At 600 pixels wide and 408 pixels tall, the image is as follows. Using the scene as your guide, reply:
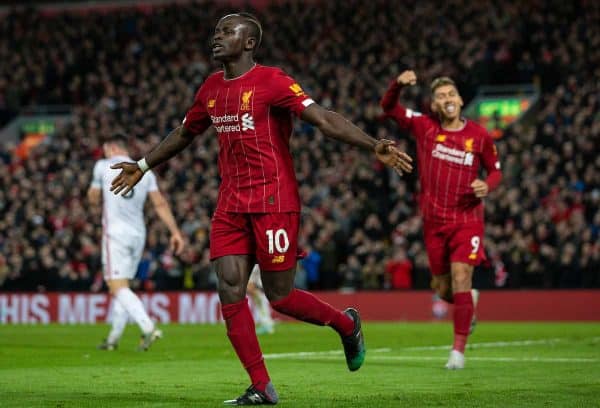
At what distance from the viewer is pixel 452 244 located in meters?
11.8

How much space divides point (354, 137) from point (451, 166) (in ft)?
14.2

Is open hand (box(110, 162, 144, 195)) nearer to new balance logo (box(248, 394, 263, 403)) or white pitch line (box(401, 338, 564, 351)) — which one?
new balance logo (box(248, 394, 263, 403))

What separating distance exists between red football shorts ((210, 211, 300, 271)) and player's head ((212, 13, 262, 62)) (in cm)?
106

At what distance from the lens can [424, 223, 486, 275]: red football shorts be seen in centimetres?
1169

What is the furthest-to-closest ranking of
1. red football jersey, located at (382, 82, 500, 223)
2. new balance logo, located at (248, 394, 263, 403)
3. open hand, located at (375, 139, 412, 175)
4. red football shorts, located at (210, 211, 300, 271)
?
red football jersey, located at (382, 82, 500, 223), red football shorts, located at (210, 211, 300, 271), new balance logo, located at (248, 394, 263, 403), open hand, located at (375, 139, 412, 175)

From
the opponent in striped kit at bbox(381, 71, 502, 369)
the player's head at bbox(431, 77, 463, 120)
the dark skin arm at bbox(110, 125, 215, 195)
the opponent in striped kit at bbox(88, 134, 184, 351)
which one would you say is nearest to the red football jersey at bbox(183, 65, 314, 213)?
the dark skin arm at bbox(110, 125, 215, 195)

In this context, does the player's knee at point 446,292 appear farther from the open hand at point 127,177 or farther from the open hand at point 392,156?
the open hand at point 392,156

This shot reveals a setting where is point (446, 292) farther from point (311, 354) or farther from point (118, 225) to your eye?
point (118, 225)

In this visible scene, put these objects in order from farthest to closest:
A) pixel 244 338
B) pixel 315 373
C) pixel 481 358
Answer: pixel 481 358, pixel 315 373, pixel 244 338

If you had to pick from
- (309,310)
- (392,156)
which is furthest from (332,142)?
(392,156)

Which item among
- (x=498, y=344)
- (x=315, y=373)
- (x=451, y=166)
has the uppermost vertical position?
(x=451, y=166)

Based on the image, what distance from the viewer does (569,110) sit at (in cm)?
2789

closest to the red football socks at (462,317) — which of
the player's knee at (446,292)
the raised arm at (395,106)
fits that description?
the player's knee at (446,292)

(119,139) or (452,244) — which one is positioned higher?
(119,139)
